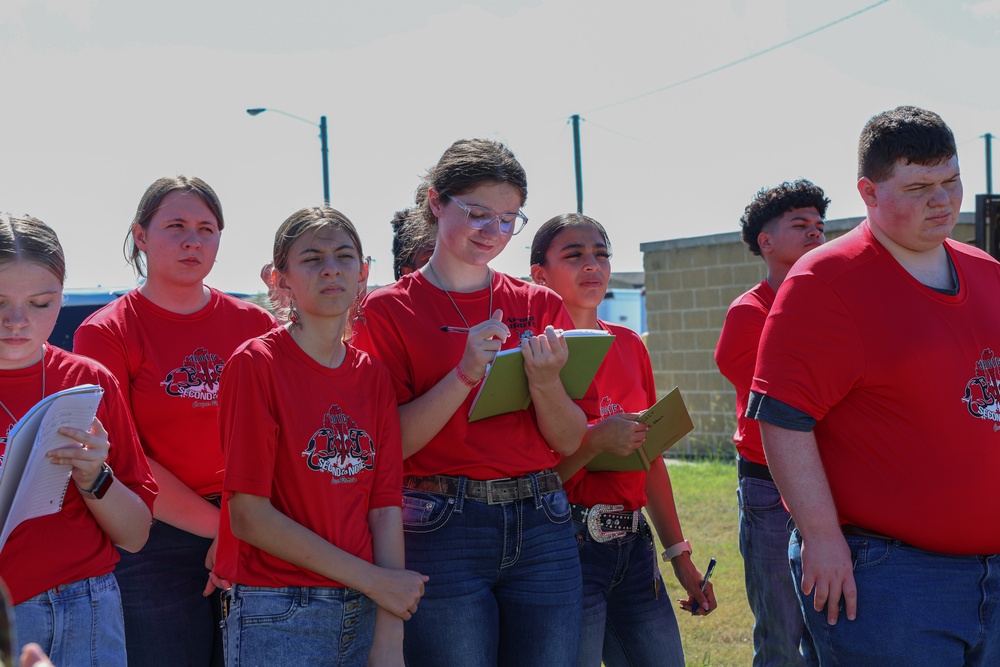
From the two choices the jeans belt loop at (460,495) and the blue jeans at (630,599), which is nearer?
the jeans belt loop at (460,495)

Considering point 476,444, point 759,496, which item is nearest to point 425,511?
point 476,444

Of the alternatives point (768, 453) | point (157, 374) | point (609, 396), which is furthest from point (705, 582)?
point (157, 374)

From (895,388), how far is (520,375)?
1046mm

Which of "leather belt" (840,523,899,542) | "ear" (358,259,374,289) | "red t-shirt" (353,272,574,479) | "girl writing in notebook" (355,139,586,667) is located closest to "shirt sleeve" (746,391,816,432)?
"leather belt" (840,523,899,542)

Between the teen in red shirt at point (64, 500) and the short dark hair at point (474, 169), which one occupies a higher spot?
the short dark hair at point (474, 169)

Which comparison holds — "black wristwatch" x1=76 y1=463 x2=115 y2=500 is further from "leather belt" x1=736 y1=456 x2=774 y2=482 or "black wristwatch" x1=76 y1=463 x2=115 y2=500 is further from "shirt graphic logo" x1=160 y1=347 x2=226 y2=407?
"leather belt" x1=736 y1=456 x2=774 y2=482

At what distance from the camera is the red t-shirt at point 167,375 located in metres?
3.16

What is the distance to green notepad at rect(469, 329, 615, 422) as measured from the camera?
2.76m

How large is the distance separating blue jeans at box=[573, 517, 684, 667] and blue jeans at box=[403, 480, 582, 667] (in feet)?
1.49

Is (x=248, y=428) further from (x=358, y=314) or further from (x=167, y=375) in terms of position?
(x=167, y=375)

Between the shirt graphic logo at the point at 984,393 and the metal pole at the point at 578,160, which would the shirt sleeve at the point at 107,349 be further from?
the metal pole at the point at 578,160

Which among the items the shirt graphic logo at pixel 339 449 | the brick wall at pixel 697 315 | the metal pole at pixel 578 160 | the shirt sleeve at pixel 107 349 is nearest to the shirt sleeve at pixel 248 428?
the shirt graphic logo at pixel 339 449

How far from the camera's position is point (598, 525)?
134 inches

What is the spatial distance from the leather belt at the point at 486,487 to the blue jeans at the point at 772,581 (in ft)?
4.56
